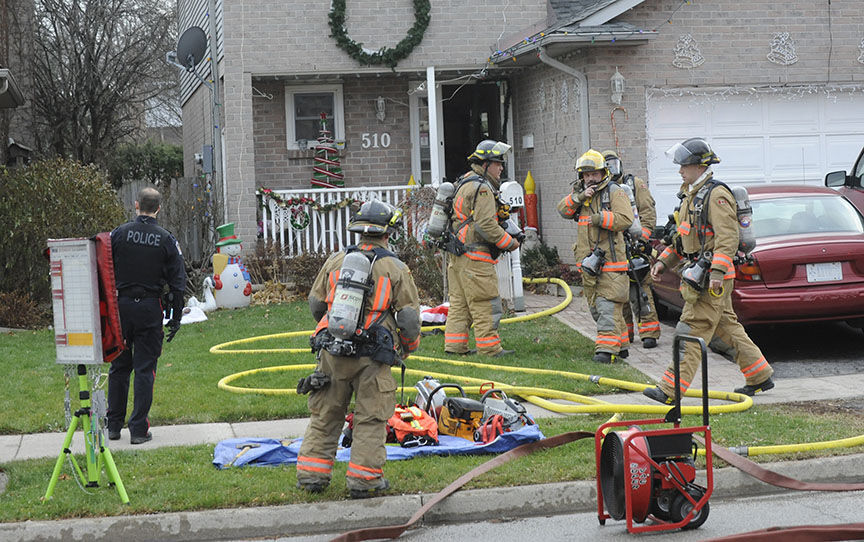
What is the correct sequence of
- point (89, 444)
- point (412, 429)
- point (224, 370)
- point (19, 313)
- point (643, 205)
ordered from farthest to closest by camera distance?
point (19, 313), point (643, 205), point (224, 370), point (412, 429), point (89, 444)

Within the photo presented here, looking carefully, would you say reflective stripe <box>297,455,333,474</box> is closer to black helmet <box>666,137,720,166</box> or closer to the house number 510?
black helmet <box>666,137,720,166</box>

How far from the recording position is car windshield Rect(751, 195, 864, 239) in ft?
33.8

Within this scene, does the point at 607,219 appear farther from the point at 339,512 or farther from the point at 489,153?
the point at 339,512

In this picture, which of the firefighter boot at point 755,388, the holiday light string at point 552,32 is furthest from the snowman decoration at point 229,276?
the firefighter boot at point 755,388

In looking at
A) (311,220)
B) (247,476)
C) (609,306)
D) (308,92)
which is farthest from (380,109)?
(247,476)

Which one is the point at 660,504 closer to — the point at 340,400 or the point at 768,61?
the point at 340,400

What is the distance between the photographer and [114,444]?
7.46 metres

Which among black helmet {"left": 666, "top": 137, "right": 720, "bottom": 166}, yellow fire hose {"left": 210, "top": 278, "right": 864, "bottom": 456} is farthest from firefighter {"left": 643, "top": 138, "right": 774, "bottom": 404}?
yellow fire hose {"left": 210, "top": 278, "right": 864, "bottom": 456}

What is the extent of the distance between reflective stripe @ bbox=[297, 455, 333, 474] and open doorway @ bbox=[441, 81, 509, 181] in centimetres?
1230

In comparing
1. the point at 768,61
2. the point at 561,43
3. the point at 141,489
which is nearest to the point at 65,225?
the point at 561,43

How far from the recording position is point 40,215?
13.8 m

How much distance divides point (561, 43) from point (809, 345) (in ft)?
18.0

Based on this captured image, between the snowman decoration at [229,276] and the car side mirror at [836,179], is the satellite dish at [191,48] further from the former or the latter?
the car side mirror at [836,179]

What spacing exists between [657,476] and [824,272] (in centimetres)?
515
